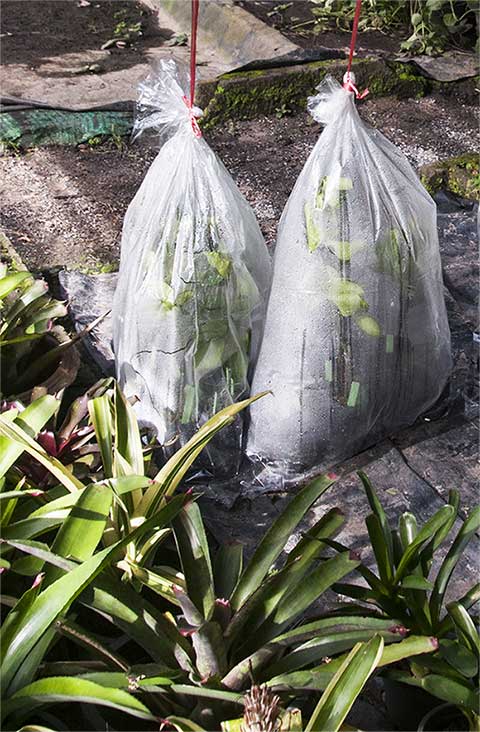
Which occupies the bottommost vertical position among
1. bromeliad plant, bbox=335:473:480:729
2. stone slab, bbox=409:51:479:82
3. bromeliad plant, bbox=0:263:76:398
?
bromeliad plant, bbox=335:473:480:729

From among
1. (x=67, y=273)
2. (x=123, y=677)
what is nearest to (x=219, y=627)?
(x=123, y=677)

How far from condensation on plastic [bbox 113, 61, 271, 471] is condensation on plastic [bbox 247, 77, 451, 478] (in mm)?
88

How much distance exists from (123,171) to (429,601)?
2597 millimetres

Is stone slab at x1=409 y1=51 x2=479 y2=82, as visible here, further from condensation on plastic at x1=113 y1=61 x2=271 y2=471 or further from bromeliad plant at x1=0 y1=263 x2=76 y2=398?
bromeliad plant at x1=0 y1=263 x2=76 y2=398

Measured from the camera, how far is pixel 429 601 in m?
1.55

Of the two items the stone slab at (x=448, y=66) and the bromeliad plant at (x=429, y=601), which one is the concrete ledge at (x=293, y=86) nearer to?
the stone slab at (x=448, y=66)

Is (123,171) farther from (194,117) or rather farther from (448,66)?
(448,66)

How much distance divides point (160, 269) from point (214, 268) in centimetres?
13

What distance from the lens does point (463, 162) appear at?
3.54 metres

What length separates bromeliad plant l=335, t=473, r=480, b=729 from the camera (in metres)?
1.42

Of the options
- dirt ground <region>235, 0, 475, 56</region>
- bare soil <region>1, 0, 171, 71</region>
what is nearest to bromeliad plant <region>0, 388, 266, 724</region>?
bare soil <region>1, 0, 171, 71</region>

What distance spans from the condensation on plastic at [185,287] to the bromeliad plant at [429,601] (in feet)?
1.99

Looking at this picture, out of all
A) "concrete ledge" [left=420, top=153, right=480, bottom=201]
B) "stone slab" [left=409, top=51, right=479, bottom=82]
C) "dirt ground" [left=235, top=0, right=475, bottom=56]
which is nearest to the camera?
"concrete ledge" [left=420, top=153, right=480, bottom=201]

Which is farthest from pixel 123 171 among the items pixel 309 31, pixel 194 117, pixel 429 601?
pixel 429 601
